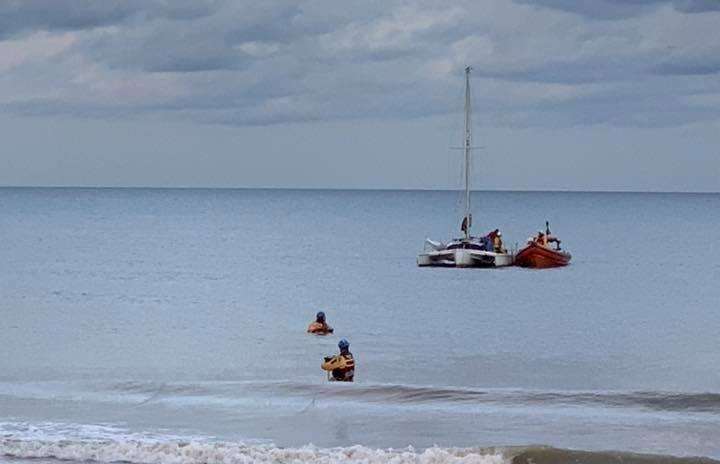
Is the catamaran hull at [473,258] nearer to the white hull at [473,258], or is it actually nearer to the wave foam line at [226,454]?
the white hull at [473,258]

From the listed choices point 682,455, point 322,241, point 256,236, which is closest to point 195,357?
point 682,455

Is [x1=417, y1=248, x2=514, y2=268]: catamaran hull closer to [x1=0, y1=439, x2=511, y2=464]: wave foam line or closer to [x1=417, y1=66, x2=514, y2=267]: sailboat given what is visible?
[x1=417, y1=66, x2=514, y2=267]: sailboat

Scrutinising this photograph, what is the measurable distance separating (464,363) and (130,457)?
18087 mm

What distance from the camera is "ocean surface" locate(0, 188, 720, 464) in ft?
63.9

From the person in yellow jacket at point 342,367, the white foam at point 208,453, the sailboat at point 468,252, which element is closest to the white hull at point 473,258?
the sailboat at point 468,252

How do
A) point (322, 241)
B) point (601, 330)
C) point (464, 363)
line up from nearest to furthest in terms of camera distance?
point (464, 363), point (601, 330), point (322, 241)

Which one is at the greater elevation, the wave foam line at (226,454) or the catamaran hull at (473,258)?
the catamaran hull at (473,258)

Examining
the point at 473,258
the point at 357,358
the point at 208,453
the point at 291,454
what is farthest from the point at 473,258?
the point at 208,453

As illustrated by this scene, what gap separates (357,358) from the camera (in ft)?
116

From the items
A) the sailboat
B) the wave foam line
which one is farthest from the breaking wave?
the sailboat

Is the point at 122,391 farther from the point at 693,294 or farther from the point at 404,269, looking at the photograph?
the point at 404,269

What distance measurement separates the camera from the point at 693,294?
192 ft

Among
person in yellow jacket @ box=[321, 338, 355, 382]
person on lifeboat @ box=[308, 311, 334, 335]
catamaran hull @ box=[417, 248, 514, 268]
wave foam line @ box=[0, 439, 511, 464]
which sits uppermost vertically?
catamaran hull @ box=[417, 248, 514, 268]

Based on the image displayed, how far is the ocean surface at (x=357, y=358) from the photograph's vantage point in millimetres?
19469
